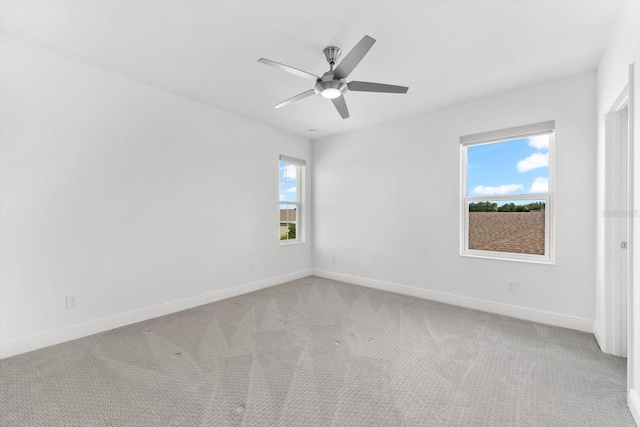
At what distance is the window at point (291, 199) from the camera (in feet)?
16.2

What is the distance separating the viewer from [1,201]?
2.29 metres

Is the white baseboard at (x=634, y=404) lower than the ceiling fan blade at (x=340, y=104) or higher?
lower

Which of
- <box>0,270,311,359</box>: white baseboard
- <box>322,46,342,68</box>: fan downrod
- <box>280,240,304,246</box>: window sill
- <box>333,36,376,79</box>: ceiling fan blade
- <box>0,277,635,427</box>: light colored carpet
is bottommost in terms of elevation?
<box>0,277,635,427</box>: light colored carpet

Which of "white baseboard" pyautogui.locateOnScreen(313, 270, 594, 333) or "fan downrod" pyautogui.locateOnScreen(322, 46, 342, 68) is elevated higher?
"fan downrod" pyautogui.locateOnScreen(322, 46, 342, 68)

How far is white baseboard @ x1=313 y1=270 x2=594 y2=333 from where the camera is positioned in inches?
114

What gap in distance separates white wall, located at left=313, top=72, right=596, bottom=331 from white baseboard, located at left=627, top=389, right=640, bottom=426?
1404 millimetres

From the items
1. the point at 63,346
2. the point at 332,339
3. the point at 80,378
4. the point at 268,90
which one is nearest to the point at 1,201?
the point at 63,346

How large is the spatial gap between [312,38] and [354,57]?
1.68 ft

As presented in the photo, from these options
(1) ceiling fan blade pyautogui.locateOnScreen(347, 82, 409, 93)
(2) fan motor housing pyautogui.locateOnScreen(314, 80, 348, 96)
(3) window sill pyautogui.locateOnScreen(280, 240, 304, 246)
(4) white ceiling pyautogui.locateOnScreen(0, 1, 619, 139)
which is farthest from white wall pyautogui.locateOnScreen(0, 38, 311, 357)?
(1) ceiling fan blade pyautogui.locateOnScreen(347, 82, 409, 93)

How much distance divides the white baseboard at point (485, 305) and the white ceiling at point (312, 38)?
8.05 feet

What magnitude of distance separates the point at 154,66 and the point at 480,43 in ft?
9.56

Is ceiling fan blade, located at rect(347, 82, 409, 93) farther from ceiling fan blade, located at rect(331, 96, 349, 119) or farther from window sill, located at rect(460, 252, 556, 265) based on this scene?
window sill, located at rect(460, 252, 556, 265)

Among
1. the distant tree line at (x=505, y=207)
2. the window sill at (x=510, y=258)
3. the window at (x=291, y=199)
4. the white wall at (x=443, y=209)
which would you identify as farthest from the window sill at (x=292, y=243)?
the distant tree line at (x=505, y=207)

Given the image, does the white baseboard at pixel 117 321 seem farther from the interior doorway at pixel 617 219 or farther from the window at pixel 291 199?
the interior doorway at pixel 617 219
